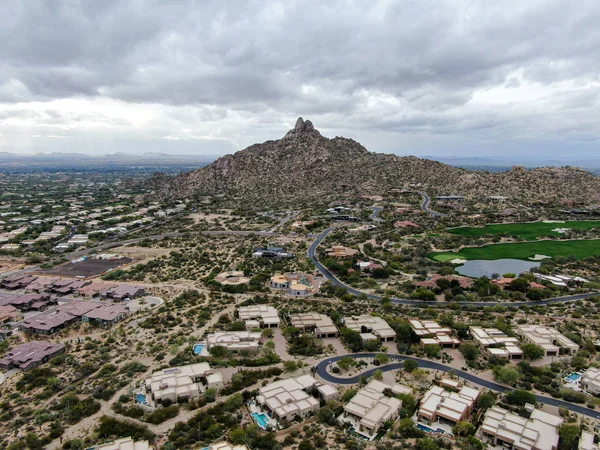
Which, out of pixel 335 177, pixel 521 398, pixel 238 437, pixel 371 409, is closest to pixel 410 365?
pixel 371 409

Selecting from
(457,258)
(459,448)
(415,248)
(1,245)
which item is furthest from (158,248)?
(459,448)

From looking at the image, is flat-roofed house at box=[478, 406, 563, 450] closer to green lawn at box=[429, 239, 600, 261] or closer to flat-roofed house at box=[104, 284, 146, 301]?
green lawn at box=[429, 239, 600, 261]

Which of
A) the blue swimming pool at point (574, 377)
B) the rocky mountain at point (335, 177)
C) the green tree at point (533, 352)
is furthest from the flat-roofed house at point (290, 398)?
the rocky mountain at point (335, 177)

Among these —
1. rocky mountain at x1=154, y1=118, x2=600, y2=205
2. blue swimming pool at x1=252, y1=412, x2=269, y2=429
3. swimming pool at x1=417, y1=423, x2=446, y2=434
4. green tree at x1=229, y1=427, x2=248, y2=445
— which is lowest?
blue swimming pool at x1=252, y1=412, x2=269, y2=429

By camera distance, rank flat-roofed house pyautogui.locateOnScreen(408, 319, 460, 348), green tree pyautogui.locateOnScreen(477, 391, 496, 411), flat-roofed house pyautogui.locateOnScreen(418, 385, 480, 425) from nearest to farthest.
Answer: flat-roofed house pyautogui.locateOnScreen(418, 385, 480, 425) < green tree pyautogui.locateOnScreen(477, 391, 496, 411) < flat-roofed house pyautogui.locateOnScreen(408, 319, 460, 348)

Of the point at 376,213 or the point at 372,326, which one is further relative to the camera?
the point at 376,213

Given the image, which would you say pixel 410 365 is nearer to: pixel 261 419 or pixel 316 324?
pixel 316 324

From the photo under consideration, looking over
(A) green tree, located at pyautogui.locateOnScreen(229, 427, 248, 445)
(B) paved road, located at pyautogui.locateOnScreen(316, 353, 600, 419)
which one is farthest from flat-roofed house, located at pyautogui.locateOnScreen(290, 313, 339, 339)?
(A) green tree, located at pyautogui.locateOnScreen(229, 427, 248, 445)

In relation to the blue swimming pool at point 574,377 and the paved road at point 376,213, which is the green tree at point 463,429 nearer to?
the blue swimming pool at point 574,377
